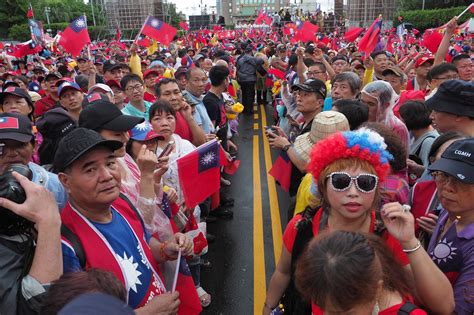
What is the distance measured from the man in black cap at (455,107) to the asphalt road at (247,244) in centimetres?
274

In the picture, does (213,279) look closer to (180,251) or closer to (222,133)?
(180,251)

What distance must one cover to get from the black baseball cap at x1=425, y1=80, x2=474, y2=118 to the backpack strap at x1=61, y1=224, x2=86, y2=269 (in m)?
3.22

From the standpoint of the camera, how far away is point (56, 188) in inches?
91.5

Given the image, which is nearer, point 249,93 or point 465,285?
point 465,285

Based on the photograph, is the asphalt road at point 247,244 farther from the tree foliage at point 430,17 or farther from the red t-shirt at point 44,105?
the tree foliage at point 430,17

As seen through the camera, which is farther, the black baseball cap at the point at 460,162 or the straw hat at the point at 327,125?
the straw hat at the point at 327,125

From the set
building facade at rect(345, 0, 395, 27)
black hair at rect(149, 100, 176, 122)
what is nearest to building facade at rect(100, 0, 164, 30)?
building facade at rect(345, 0, 395, 27)

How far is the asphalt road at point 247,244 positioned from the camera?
4.44 m

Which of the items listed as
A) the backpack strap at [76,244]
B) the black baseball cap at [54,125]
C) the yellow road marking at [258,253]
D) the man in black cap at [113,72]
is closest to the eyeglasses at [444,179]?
the backpack strap at [76,244]

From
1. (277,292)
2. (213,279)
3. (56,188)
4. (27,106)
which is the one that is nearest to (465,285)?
(277,292)

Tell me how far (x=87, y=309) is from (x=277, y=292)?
1.96 metres

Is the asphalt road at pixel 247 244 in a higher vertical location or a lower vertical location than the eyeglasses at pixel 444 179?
lower

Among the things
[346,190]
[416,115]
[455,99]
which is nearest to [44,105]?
[416,115]

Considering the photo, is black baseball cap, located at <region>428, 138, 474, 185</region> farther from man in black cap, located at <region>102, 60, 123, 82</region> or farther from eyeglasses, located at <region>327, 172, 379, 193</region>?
man in black cap, located at <region>102, 60, 123, 82</region>
